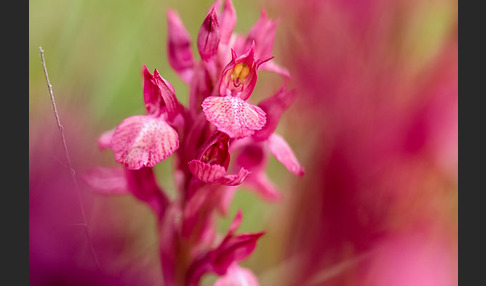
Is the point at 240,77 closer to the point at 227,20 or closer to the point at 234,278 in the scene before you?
the point at 227,20

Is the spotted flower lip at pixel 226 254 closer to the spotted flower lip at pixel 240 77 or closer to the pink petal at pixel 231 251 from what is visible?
the pink petal at pixel 231 251

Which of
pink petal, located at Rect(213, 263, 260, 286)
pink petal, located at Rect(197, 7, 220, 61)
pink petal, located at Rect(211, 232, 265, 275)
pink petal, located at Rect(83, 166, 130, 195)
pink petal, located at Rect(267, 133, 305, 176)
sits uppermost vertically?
pink petal, located at Rect(197, 7, 220, 61)

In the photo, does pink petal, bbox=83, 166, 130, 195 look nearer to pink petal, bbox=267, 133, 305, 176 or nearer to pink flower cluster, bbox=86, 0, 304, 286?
pink flower cluster, bbox=86, 0, 304, 286

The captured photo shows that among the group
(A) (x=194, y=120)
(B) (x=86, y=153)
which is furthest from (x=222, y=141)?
(B) (x=86, y=153)

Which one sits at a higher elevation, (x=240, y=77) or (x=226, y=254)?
(x=240, y=77)

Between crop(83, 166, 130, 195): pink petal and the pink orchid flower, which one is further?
crop(83, 166, 130, 195): pink petal

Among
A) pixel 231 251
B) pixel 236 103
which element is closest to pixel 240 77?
pixel 236 103

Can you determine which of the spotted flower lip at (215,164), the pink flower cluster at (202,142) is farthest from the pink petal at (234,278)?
the spotted flower lip at (215,164)

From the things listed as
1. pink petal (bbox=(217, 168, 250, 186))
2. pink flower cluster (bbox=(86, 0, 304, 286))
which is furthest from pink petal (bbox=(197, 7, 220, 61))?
pink petal (bbox=(217, 168, 250, 186))
